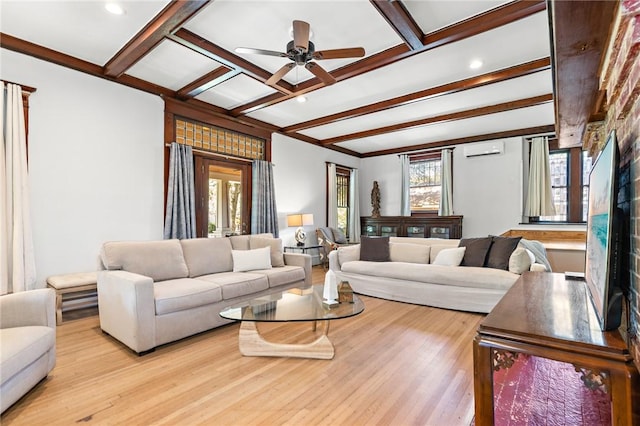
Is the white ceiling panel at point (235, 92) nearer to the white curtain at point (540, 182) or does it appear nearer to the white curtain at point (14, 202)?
the white curtain at point (14, 202)

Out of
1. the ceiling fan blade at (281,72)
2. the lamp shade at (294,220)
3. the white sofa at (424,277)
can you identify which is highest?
the ceiling fan blade at (281,72)

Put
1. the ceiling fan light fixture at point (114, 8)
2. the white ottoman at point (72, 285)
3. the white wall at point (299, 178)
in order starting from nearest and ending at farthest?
1. the ceiling fan light fixture at point (114, 8)
2. the white ottoman at point (72, 285)
3. the white wall at point (299, 178)

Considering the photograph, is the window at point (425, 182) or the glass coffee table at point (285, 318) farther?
the window at point (425, 182)

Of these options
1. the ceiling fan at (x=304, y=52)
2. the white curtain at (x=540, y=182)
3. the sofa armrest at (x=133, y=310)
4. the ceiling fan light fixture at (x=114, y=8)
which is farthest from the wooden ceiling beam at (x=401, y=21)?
the white curtain at (x=540, y=182)

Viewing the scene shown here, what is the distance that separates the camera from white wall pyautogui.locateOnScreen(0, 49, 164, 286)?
3.27m

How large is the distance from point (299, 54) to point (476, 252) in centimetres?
313

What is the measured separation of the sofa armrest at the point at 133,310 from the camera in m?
2.44

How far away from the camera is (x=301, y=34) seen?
2.51 m

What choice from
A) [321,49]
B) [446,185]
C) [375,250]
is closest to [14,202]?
[321,49]

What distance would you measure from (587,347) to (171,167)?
14.9 feet

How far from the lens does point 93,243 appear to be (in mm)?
3654

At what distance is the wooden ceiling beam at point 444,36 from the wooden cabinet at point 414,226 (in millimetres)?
4209

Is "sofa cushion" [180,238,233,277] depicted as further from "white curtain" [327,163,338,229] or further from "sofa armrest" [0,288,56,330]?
"white curtain" [327,163,338,229]

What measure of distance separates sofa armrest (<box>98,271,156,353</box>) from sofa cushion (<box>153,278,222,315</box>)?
0.30ft
